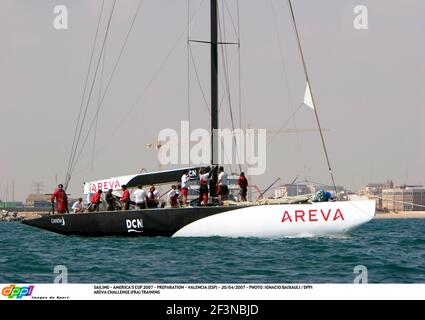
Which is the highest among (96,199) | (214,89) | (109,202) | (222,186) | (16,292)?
(214,89)

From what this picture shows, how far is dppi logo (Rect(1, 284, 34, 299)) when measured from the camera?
7.35 meters

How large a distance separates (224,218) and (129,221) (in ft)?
11.6

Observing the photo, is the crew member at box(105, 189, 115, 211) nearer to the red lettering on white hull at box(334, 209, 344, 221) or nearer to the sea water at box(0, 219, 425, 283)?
the sea water at box(0, 219, 425, 283)

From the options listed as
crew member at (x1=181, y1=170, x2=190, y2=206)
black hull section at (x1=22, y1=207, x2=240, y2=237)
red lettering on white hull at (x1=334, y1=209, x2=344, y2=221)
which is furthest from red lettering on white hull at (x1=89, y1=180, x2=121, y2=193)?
red lettering on white hull at (x1=334, y1=209, x2=344, y2=221)

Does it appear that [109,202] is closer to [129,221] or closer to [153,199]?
[129,221]

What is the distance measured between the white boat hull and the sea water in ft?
1.11

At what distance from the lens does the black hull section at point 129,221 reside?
22266mm

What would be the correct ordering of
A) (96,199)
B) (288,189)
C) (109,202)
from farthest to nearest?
(288,189), (96,199), (109,202)

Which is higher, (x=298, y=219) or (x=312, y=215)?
(x=312, y=215)

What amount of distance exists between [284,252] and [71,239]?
31.6 ft

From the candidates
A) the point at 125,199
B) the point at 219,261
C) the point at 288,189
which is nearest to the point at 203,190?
the point at 125,199

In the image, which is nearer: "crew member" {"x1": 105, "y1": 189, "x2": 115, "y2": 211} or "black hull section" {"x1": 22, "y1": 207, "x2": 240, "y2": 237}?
"black hull section" {"x1": 22, "y1": 207, "x2": 240, "y2": 237}

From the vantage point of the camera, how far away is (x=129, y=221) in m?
23.5

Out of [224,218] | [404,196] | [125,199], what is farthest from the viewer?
[404,196]
